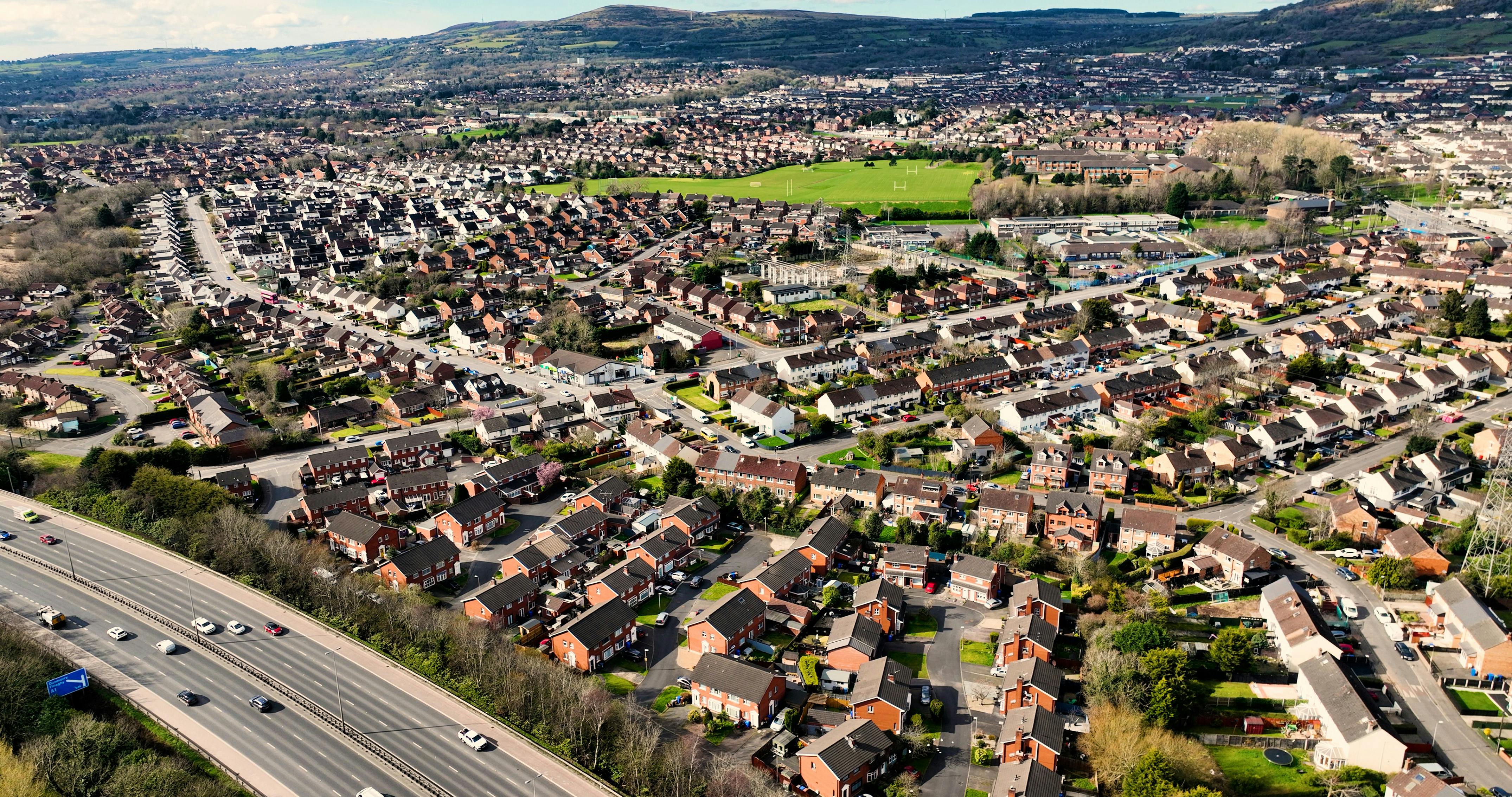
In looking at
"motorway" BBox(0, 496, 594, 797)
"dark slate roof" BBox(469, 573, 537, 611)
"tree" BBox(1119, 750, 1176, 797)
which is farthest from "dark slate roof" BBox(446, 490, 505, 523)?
"tree" BBox(1119, 750, 1176, 797)

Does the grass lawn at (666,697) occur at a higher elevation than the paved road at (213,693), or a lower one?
lower

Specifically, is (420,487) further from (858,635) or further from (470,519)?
(858,635)

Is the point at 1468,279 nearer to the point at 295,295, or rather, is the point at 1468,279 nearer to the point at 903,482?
the point at 903,482


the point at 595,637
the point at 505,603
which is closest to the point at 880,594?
the point at 595,637

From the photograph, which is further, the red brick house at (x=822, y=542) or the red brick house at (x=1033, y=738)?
the red brick house at (x=822, y=542)

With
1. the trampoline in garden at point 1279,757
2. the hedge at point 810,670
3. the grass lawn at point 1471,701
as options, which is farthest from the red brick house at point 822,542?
the grass lawn at point 1471,701

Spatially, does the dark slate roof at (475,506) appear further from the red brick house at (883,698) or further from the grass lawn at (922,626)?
the red brick house at (883,698)
